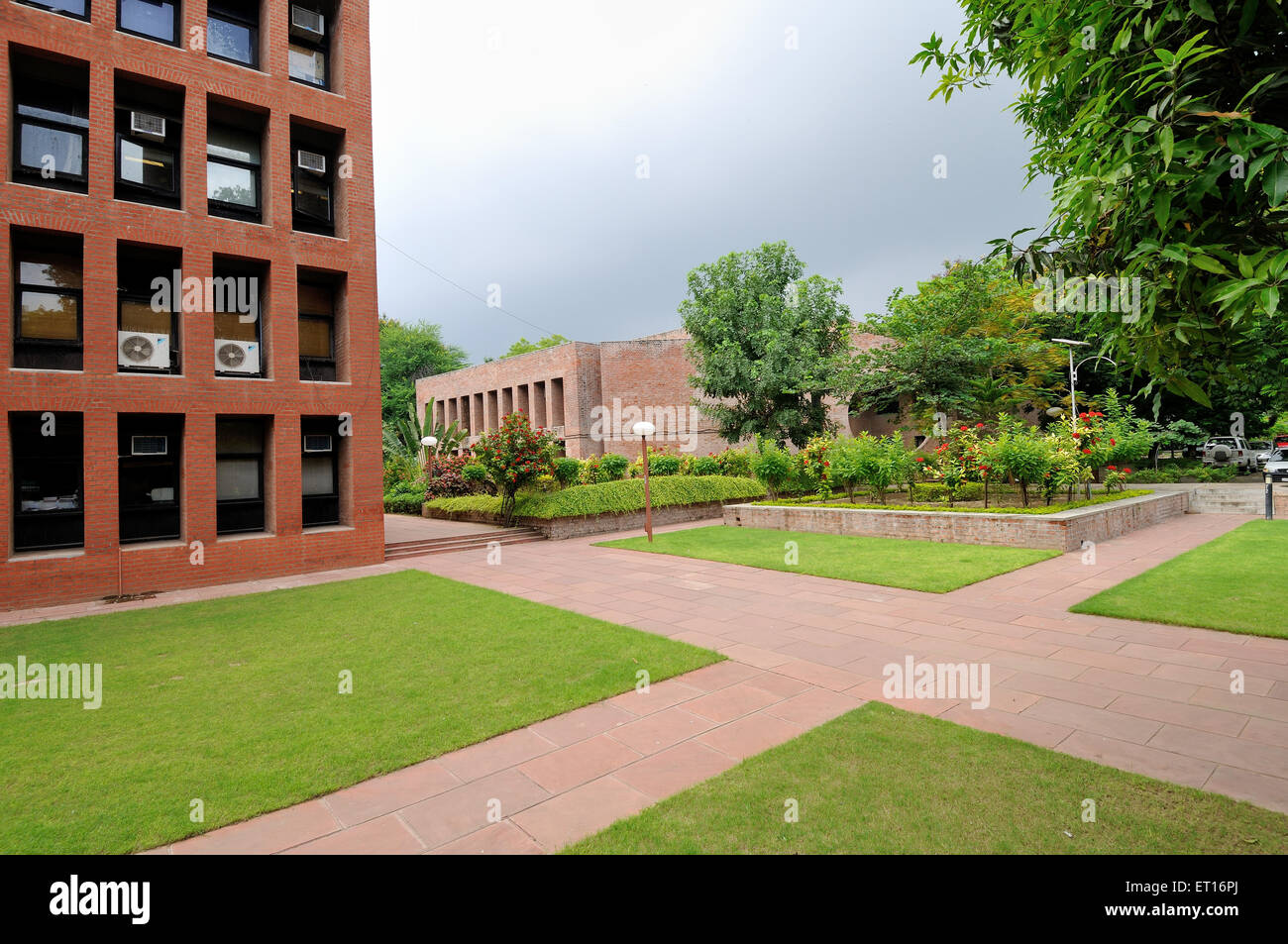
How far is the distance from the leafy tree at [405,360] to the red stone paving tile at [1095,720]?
53.1 meters

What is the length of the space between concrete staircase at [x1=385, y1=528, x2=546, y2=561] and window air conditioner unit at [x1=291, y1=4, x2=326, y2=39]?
1147 cm

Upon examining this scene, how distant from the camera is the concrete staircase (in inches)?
597

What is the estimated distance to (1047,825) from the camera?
312 centimetres

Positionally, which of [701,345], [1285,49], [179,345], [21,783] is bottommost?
[21,783]

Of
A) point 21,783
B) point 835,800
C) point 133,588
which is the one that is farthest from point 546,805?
point 133,588

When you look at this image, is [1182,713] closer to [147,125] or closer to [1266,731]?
[1266,731]

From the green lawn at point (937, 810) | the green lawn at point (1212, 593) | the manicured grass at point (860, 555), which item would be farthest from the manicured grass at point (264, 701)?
the green lawn at point (1212, 593)

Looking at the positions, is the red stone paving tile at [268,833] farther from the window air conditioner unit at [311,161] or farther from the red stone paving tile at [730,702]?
the window air conditioner unit at [311,161]

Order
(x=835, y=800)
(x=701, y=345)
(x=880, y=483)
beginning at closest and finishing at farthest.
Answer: (x=835, y=800), (x=880, y=483), (x=701, y=345)

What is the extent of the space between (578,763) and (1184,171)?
4.24m

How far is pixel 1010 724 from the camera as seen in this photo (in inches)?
173

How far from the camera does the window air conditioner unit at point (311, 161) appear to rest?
13.5 m

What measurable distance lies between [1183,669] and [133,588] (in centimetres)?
1474
